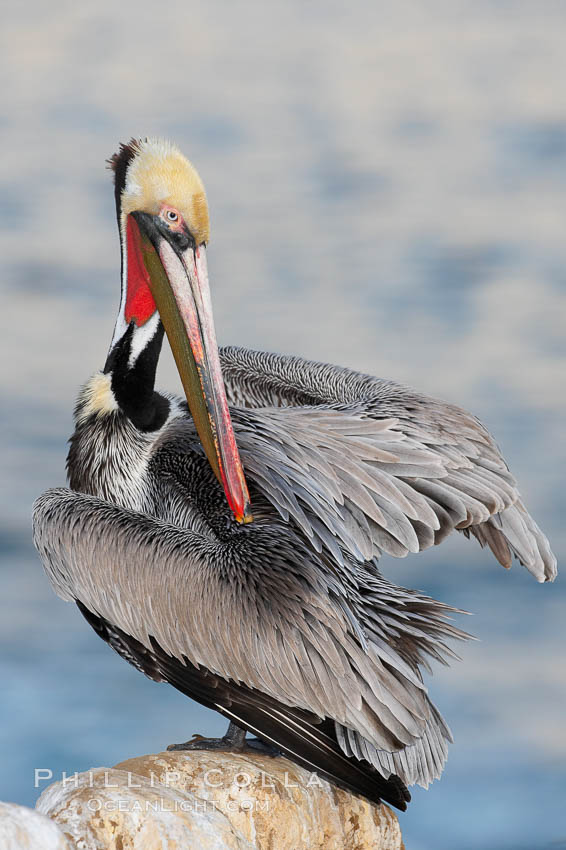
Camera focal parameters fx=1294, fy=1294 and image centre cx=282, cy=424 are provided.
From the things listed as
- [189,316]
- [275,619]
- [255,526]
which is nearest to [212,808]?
[275,619]

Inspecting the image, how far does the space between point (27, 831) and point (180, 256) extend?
2427mm

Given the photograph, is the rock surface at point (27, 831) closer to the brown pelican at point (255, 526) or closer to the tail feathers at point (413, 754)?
the brown pelican at point (255, 526)

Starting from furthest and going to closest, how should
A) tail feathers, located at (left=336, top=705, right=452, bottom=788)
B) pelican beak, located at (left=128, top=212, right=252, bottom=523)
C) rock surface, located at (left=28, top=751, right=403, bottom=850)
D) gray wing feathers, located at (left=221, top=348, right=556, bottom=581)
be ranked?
pelican beak, located at (left=128, top=212, right=252, bottom=523) < gray wing feathers, located at (left=221, top=348, right=556, bottom=581) < tail feathers, located at (left=336, top=705, right=452, bottom=788) < rock surface, located at (left=28, top=751, right=403, bottom=850)

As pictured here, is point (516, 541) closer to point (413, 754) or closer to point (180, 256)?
point (413, 754)

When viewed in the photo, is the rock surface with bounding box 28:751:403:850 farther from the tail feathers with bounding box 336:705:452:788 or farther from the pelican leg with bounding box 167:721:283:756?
the tail feathers with bounding box 336:705:452:788

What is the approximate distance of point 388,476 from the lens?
528 cm

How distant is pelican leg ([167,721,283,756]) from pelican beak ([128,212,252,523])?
3.52 feet

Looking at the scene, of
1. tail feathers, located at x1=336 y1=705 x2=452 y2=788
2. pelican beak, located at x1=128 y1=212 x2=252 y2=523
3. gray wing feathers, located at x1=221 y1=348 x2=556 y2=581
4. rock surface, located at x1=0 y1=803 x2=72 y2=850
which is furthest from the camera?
pelican beak, located at x1=128 y1=212 x2=252 y2=523

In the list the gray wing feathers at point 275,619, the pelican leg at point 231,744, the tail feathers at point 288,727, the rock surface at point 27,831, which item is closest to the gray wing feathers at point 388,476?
the gray wing feathers at point 275,619

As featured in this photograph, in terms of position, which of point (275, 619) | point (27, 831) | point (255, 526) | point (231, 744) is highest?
point (255, 526)

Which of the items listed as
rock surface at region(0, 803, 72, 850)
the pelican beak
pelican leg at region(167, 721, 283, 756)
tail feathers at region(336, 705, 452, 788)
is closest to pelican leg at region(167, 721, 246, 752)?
pelican leg at region(167, 721, 283, 756)

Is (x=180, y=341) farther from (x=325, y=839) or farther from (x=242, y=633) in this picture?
(x=325, y=839)

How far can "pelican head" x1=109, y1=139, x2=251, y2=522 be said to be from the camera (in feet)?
16.8

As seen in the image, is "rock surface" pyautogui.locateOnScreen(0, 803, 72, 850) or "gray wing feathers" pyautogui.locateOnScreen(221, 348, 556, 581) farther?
"gray wing feathers" pyautogui.locateOnScreen(221, 348, 556, 581)
